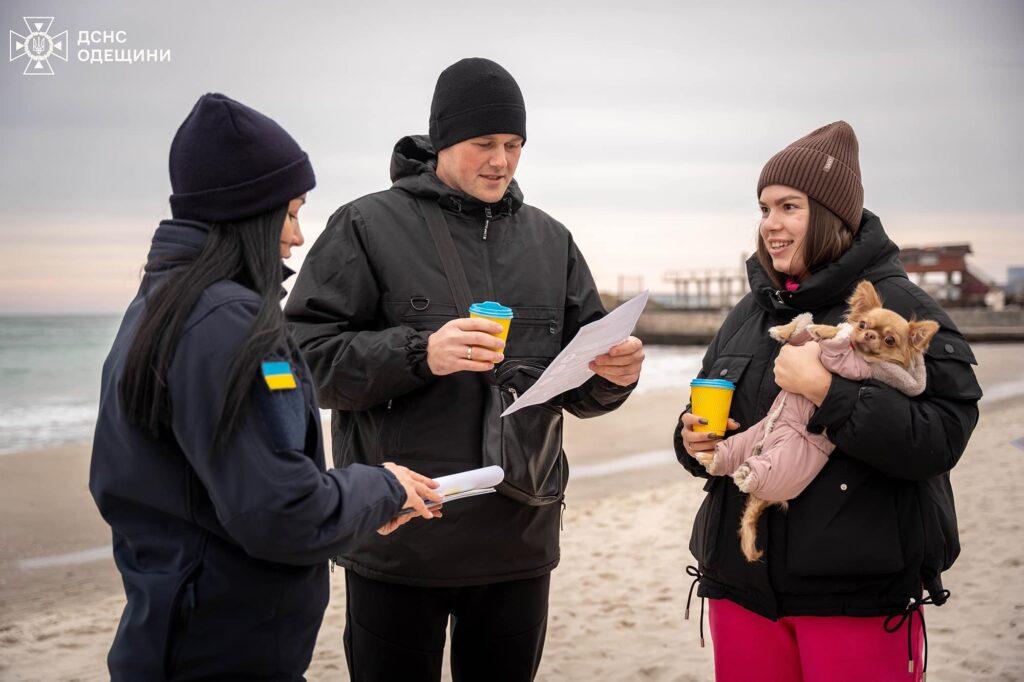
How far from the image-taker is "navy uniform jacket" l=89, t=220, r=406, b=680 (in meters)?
1.44

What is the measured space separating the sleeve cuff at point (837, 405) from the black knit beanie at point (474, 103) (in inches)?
47.6

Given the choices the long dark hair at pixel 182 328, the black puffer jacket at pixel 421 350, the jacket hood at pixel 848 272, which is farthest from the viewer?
the black puffer jacket at pixel 421 350

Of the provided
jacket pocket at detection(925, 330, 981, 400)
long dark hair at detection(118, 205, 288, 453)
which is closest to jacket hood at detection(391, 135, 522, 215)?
long dark hair at detection(118, 205, 288, 453)

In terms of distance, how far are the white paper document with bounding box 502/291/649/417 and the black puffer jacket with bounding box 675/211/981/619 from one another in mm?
496

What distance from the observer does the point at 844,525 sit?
6.97 feet

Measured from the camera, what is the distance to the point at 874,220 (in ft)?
7.77

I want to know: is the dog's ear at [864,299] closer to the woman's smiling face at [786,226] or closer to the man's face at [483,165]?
the woman's smiling face at [786,226]

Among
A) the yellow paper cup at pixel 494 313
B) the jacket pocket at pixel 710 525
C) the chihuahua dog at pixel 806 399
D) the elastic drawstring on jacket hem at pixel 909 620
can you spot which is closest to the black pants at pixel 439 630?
the jacket pocket at pixel 710 525

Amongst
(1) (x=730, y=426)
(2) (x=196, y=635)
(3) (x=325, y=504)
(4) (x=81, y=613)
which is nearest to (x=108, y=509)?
(2) (x=196, y=635)

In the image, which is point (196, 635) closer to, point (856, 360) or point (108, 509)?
point (108, 509)

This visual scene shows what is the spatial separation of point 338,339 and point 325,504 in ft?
2.89

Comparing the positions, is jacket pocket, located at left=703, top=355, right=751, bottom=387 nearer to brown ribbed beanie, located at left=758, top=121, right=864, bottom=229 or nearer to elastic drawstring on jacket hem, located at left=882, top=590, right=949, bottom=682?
brown ribbed beanie, located at left=758, top=121, right=864, bottom=229

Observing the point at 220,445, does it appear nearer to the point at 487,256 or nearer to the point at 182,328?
the point at 182,328

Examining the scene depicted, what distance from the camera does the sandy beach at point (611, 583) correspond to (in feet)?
14.2
